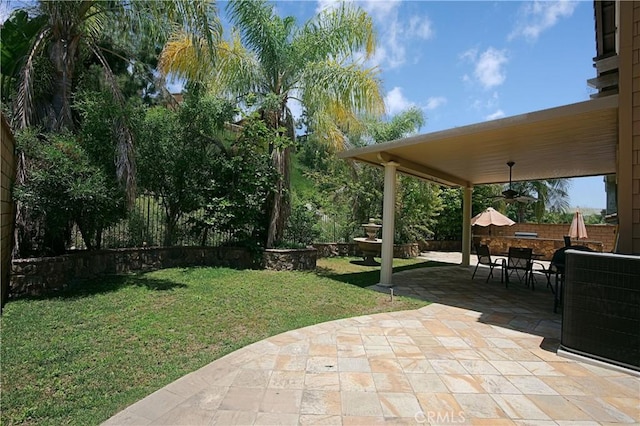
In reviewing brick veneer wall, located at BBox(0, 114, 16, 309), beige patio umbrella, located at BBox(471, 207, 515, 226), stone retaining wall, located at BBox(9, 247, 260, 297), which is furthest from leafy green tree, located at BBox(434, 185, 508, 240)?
brick veneer wall, located at BBox(0, 114, 16, 309)

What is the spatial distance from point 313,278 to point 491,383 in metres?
5.42

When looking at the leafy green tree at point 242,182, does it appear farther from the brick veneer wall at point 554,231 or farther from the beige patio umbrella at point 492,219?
the brick veneer wall at point 554,231

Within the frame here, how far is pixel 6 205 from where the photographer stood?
518 cm

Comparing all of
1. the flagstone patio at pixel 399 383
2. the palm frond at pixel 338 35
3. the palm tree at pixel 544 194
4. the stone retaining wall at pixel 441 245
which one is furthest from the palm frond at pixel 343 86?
the palm tree at pixel 544 194

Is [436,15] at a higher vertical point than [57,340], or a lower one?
higher

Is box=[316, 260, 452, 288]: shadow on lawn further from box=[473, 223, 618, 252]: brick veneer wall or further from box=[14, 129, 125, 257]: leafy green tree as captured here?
box=[473, 223, 618, 252]: brick veneer wall

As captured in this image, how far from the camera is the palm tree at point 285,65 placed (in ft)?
28.9

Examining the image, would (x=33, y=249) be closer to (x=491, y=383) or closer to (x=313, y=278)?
(x=313, y=278)

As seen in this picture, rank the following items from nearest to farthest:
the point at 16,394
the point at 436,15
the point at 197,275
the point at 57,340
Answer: the point at 16,394, the point at 57,340, the point at 436,15, the point at 197,275

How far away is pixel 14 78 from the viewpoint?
6.57 metres

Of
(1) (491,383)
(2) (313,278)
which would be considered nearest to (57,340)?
(1) (491,383)

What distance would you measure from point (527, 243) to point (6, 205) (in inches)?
691

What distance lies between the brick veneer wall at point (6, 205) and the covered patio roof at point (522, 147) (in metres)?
5.92
